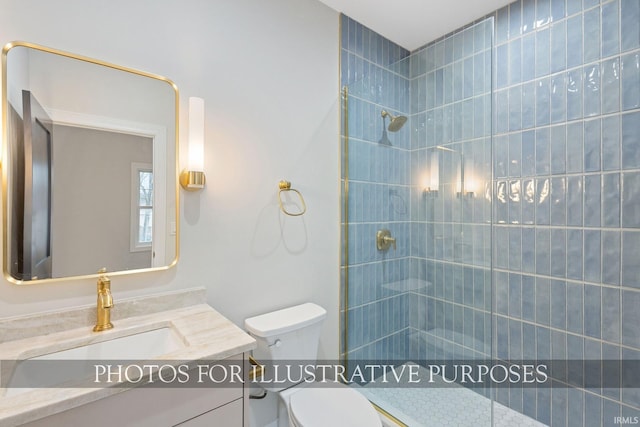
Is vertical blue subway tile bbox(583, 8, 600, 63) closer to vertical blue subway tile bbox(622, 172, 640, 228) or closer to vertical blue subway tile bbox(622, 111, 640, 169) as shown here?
vertical blue subway tile bbox(622, 111, 640, 169)

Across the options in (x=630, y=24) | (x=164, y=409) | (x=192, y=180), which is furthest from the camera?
(x=630, y=24)

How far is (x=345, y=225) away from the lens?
6.39ft

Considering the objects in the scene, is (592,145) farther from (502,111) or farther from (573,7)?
(573,7)

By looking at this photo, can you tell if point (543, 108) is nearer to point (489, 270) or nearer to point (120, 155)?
point (489, 270)

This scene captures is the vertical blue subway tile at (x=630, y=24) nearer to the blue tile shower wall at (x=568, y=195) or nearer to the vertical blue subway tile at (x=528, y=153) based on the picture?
the blue tile shower wall at (x=568, y=195)

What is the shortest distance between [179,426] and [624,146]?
2.18m

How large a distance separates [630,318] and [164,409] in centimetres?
201

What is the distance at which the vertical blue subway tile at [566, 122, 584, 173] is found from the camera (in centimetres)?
158

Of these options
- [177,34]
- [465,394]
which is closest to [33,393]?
[177,34]

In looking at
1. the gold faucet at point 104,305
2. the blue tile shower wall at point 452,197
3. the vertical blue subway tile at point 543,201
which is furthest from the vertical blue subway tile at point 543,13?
the gold faucet at point 104,305

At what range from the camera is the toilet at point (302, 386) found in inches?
50.1

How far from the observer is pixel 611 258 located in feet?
4.89

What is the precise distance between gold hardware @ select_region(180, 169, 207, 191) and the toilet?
68 centimetres

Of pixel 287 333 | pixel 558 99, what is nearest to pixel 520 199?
pixel 558 99
